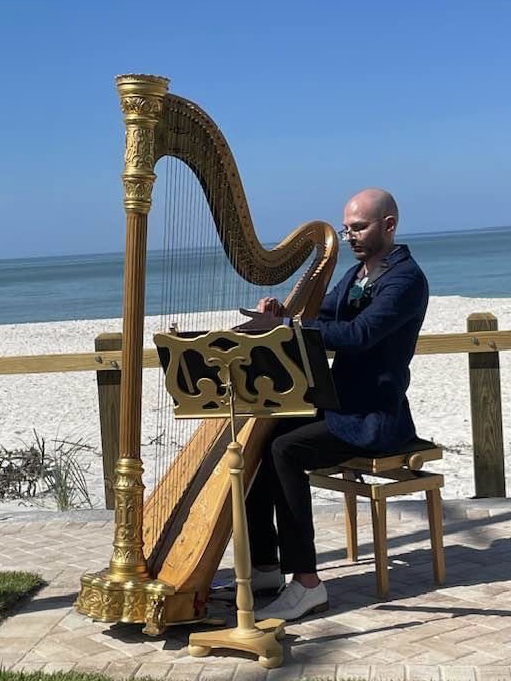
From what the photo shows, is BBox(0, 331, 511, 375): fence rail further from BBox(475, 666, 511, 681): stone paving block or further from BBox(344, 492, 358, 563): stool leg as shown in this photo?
BBox(475, 666, 511, 681): stone paving block

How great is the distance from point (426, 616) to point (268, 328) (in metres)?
1.35

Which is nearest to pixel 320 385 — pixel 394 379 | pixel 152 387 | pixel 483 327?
pixel 394 379

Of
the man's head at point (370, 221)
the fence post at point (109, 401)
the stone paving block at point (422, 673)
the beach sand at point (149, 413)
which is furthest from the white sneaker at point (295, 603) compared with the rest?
the fence post at point (109, 401)

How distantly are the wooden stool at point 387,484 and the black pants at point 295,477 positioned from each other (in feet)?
0.41

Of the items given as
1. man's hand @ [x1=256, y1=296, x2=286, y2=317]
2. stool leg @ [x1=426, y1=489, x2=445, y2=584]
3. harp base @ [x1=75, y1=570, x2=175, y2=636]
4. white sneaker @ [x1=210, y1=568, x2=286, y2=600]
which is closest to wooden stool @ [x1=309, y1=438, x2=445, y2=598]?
stool leg @ [x1=426, y1=489, x2=445, y2=584]

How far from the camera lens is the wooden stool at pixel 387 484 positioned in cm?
456

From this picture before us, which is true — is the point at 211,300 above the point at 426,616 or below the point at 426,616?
above

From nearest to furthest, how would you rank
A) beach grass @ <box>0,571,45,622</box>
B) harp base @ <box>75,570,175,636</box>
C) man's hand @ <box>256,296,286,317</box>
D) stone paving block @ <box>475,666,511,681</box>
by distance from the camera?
stone paving block @ <box>475,666,511,681</box> → harp base @ <box>75,570,175,636</box> → man's hand @ <box>256,296,286,317</box> → beach grass @ <box>0,571,45,622</box>

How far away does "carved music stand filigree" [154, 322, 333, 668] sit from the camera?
3.80 metres

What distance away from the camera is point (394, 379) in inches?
178

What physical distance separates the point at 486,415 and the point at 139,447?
115 inches

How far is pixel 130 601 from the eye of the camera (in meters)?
4.04

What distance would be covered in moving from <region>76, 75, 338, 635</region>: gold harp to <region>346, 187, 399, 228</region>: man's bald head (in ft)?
1.33

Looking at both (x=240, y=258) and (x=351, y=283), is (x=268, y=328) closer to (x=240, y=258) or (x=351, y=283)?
(x=240, y=258)
